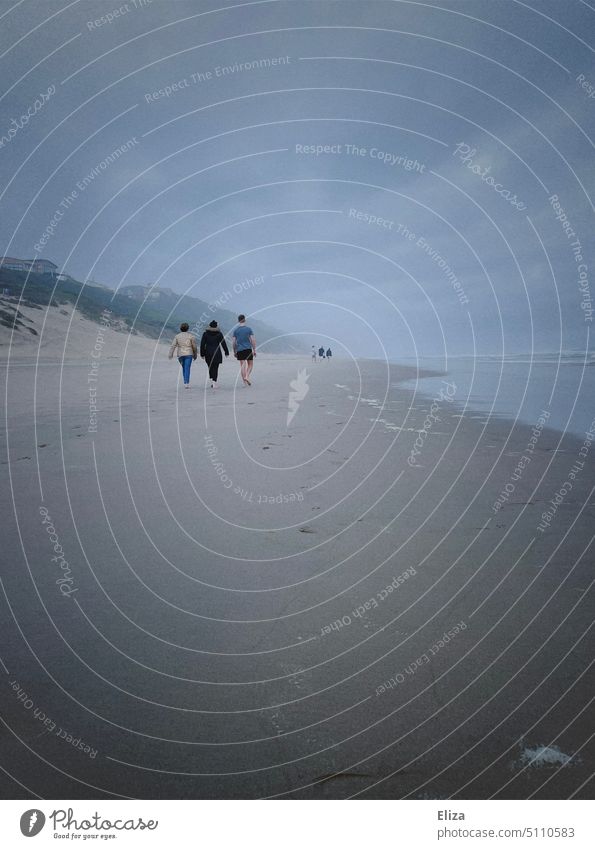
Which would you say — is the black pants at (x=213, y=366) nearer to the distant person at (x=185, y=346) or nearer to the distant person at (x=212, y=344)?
the distant person at (x=212, y=344)

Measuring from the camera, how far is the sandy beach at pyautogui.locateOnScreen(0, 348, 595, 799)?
83.3 inches

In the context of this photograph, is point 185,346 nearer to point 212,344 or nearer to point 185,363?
point 185,363

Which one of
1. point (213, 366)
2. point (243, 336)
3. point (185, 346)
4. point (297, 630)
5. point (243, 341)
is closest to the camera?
point (297, 630)

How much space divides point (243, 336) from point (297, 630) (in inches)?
602

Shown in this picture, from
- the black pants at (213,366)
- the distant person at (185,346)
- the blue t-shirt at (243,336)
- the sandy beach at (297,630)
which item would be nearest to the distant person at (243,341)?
the blue t-shirt at (243,336)

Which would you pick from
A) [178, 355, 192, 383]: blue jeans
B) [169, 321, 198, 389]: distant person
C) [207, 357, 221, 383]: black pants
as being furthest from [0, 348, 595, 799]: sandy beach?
[207, 357, 221, 383]: black pants

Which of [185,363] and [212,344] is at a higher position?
[212,344]

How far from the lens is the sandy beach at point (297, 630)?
212 centimetres

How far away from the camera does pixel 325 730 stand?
2.27 meters

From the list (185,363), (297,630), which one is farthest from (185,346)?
(297,630)

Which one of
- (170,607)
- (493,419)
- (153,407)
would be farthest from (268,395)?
(170,607)

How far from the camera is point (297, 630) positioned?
3.04 m

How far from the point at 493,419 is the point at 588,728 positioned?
30.3 feet

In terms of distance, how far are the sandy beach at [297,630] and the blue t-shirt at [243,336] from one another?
11.3 meters
